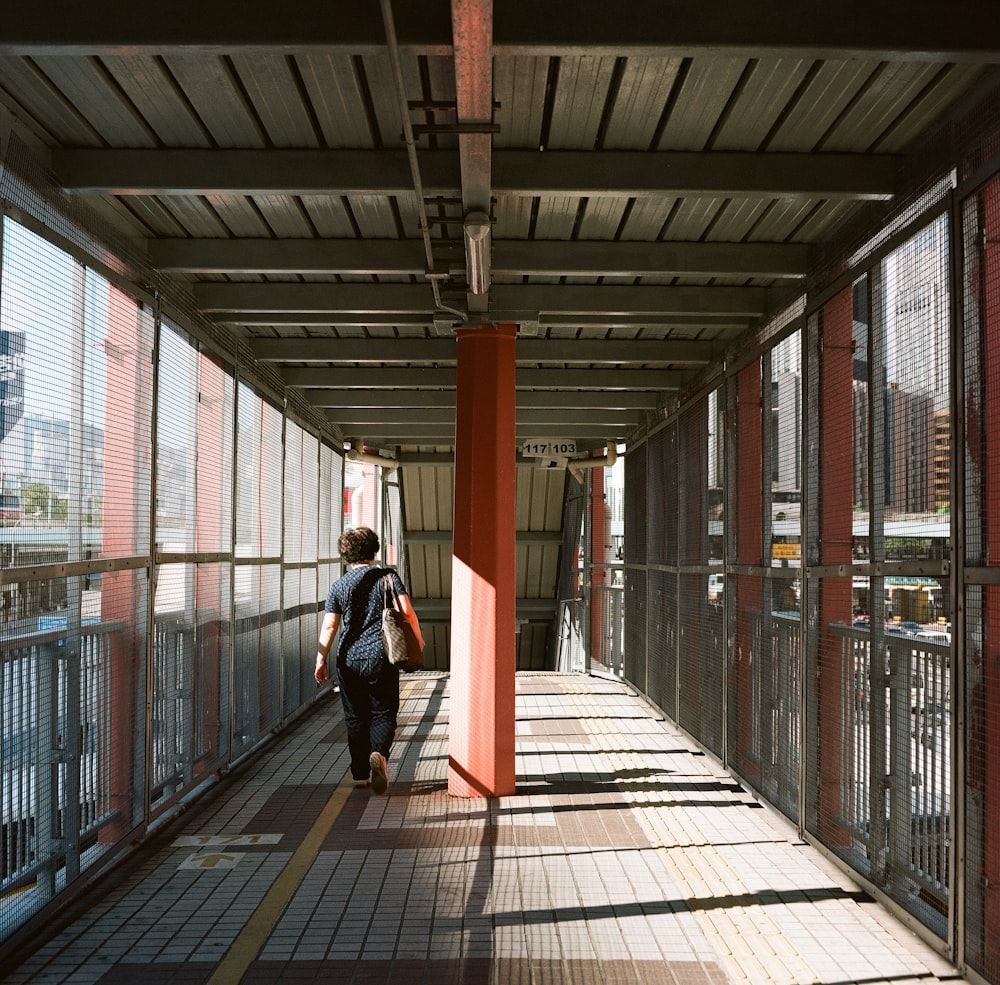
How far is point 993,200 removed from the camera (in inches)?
150

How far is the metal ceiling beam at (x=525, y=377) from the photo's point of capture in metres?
10.4

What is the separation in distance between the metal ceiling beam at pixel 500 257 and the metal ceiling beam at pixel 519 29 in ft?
8.88

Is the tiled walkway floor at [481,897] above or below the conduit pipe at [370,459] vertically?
below

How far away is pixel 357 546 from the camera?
698 centimetres

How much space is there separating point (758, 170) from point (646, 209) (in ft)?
3.14

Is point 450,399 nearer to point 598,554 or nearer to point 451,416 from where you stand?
point 451,416

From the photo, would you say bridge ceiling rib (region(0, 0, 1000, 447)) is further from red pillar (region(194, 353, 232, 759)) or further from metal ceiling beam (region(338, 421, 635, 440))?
metal ceiling beam (region(338, 421, 635, 440))

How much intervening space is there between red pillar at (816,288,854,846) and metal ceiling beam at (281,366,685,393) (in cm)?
461

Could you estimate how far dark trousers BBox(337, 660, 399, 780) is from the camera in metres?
6.72

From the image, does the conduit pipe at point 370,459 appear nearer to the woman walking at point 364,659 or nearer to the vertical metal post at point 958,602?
the woman walking at point 364,659

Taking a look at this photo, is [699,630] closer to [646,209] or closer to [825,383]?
[825,383]

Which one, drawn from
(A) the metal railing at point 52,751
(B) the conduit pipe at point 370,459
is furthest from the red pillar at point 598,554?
(A) the metal railing at point 52,751

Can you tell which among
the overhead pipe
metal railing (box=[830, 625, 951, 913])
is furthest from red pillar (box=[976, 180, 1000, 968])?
the overhead pipe

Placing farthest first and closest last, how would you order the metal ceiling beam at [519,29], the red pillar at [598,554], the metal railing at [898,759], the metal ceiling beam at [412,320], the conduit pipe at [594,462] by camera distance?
the red pillar at [598,554]
the conduit pipe at [594,462]
the metal ceiling beam at [412,320]
the metal railing at [898,759]
the metal ceiling beam at [519,29]
